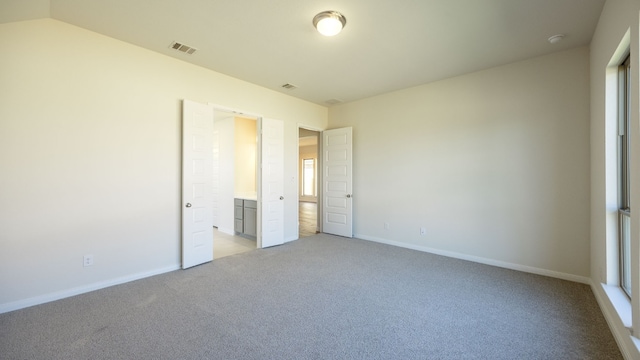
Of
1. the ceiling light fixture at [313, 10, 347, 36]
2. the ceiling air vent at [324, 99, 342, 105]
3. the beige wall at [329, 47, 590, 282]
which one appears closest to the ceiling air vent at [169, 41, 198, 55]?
the ceiling light fixture at [313, 10, 347, 36]

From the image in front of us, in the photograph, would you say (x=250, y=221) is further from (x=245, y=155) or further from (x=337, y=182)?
(x=337, y=182)

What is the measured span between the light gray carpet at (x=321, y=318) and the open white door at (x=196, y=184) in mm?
351

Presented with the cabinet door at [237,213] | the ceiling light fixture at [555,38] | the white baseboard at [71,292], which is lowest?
the white baseboard at [71,292]

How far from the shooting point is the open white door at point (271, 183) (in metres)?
4.73

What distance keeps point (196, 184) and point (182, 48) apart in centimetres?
180

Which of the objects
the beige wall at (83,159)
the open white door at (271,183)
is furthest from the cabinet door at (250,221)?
the beige wall at (83,159)

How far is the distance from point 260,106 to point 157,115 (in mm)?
1735

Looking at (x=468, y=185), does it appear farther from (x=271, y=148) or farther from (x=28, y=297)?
(x=28, y=297)

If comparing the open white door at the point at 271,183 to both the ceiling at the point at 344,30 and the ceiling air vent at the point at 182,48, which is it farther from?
the ceiling air vent at the point at 182,48

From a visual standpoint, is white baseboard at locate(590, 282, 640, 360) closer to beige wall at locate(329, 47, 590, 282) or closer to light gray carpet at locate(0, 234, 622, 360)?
light gray carpet at locate(0, 234, 622, 360)

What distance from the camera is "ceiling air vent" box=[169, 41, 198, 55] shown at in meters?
3.24

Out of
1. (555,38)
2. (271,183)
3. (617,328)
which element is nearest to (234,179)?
(271,183)

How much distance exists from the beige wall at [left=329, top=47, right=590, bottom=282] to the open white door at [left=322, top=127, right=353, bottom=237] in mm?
405

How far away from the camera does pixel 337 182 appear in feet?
18.7
